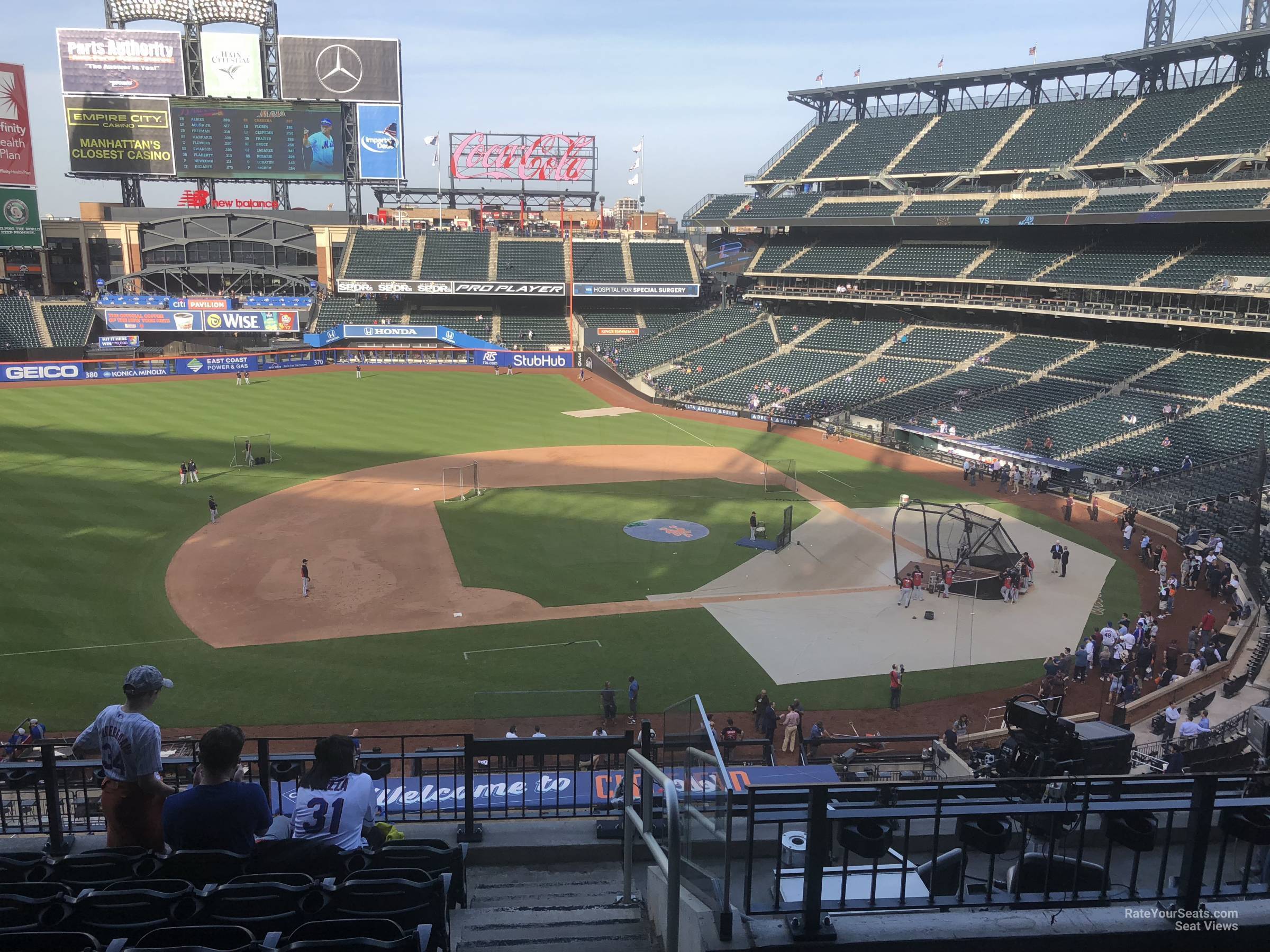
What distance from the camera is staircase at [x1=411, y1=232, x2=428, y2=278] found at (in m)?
77.8

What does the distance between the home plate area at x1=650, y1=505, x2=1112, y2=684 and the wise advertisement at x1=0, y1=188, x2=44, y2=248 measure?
6520 centimetres

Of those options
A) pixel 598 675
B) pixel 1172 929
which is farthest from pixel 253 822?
pixel 598 675

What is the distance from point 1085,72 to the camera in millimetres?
59469

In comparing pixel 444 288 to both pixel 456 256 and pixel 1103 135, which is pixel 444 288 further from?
pixel 1103 135

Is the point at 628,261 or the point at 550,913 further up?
the point at 628,261

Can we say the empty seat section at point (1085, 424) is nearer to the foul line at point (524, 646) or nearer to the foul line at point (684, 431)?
the foul line at point (684, 431)

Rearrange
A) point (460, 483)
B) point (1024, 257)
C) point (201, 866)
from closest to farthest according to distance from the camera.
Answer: point (201, 866)
point (460, 483)
point (1024, 257)

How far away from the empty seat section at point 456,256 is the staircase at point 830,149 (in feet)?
96.4

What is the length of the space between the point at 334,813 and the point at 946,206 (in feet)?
201

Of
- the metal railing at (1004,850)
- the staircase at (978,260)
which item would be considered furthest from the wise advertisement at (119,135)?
the metal railing at (1004,850)

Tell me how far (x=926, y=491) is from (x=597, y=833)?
1262 inches

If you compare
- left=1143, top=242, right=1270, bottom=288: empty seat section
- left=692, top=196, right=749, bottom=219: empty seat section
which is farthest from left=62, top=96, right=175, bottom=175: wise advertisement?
left=1143, top=242, right=1270, bottom=288: empty seat section

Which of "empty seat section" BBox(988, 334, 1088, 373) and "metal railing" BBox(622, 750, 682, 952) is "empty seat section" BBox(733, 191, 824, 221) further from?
"metal railing" BBox(622, 750, 682, 952)

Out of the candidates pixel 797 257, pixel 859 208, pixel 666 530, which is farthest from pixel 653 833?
pixel 797 257
